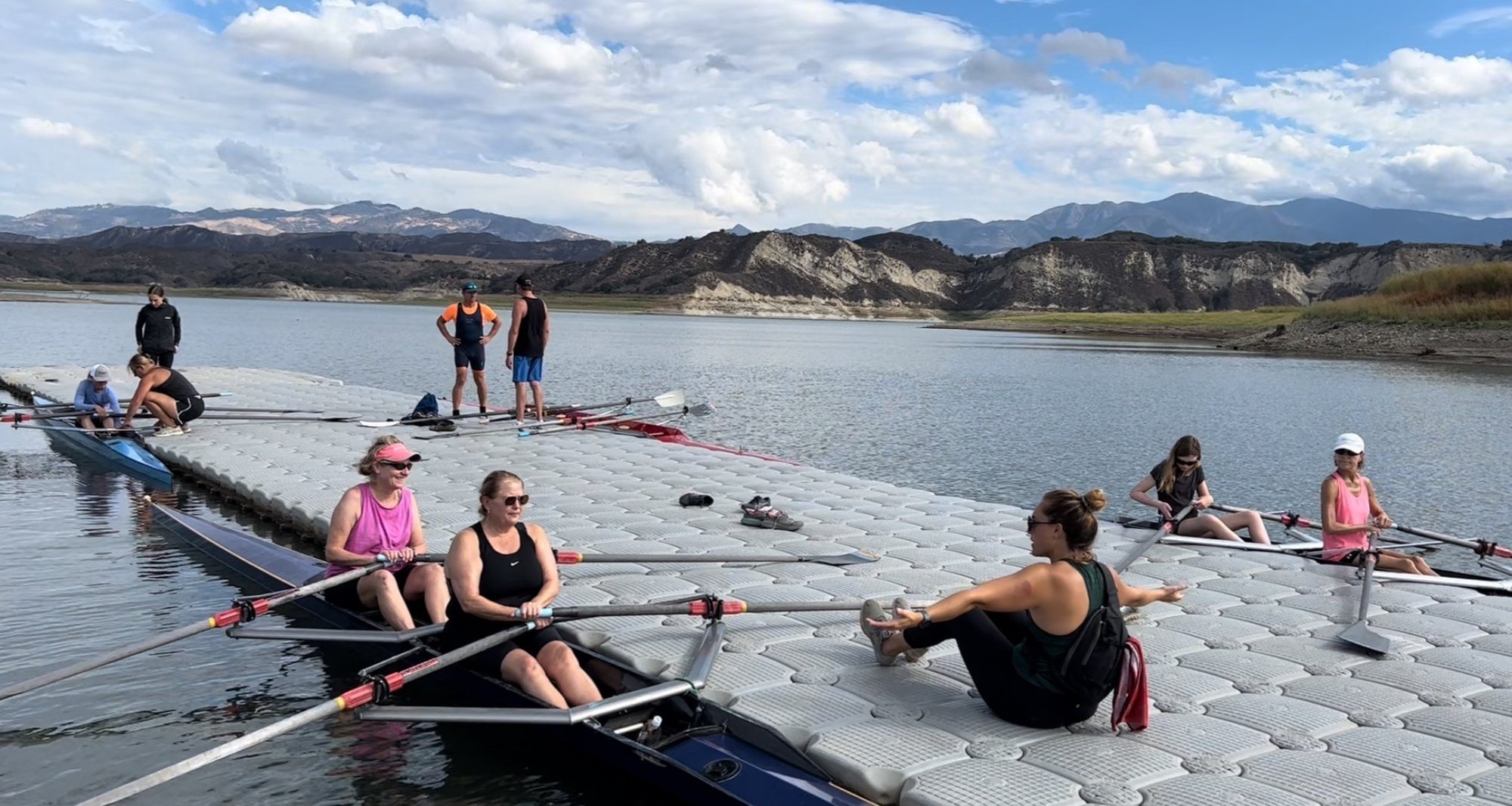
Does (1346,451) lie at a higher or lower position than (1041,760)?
higher

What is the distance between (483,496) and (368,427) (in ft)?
39.1

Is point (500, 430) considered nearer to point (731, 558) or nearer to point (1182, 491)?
point (731, 558)

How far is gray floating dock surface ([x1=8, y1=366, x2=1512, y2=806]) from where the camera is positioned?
4.86 metres

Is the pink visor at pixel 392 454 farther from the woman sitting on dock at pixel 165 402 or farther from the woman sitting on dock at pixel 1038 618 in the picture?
the woman sitting on dock at pixel 165 402

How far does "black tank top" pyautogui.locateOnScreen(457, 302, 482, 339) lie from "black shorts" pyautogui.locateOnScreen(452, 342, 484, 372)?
65mm

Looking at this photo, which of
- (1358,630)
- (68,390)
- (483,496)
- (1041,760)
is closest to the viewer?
(1041,760)

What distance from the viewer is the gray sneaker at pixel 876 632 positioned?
6.08m

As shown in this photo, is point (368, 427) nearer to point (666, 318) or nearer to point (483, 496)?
point (483, 496)

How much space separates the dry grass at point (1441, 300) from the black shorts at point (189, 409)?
69.3m

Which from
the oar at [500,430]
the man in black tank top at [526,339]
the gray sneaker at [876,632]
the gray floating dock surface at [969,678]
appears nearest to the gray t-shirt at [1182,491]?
the gray floating dock surface at [969,678]

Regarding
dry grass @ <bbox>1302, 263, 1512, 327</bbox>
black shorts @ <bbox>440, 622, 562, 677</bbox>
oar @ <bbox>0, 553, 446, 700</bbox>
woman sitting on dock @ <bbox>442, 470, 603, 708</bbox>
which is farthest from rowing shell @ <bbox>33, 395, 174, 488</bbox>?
dry grass @ <bbox>1302, 263, 1512, 327</bbox>

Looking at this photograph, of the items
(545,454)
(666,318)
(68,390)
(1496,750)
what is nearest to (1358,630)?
(1496,750)

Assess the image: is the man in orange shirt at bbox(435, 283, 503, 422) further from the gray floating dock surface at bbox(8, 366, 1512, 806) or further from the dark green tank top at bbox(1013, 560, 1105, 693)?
the dark green tank top at bbox(1013, 560, 1105, 693)

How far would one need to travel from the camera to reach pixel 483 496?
6.22m
